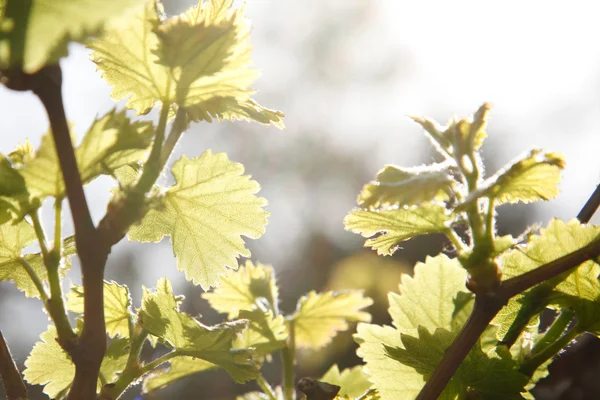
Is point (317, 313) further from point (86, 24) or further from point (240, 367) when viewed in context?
point (86, 24)

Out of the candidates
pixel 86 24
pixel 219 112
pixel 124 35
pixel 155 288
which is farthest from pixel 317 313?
pixel 86 24

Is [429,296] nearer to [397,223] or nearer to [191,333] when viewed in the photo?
[397,223]

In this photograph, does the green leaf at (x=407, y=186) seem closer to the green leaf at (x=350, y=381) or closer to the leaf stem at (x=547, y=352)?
the leaf stem at (x=547, y=352)

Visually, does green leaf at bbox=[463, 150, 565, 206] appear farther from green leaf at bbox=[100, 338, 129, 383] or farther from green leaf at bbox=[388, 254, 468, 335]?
green leaf at bbox=[100, 338, 129, 383]

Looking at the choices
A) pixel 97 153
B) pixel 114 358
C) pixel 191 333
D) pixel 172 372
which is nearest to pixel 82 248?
pixel 97 153

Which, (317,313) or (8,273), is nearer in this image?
(8,273)
